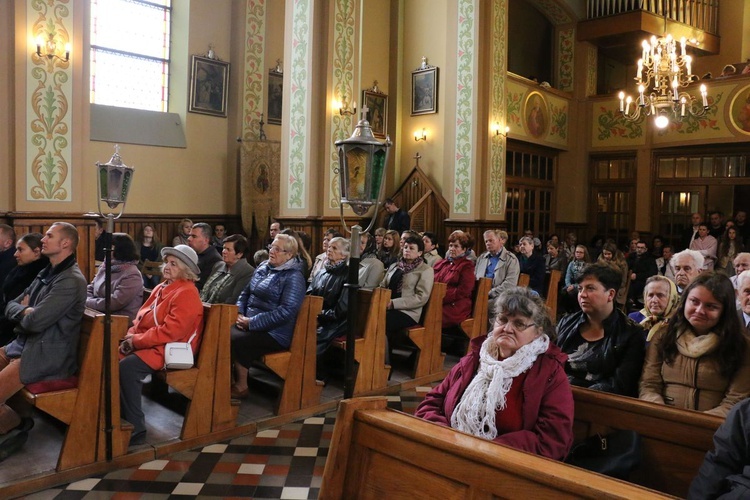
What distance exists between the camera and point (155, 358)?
3.97 m

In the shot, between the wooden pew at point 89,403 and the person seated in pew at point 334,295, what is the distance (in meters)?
1.78

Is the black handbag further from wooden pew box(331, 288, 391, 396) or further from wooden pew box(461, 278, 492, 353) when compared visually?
wooden pew box(461, 278, 492, 353)

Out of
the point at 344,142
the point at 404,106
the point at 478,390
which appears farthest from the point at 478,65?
the point at 478,390

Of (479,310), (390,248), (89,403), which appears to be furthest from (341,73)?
(89,403)

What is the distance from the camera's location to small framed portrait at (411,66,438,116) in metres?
11.6

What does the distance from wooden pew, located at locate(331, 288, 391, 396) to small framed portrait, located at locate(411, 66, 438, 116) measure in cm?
713

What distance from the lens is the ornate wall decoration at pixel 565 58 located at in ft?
45.2

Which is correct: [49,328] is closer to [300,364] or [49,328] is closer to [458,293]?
[300,364]

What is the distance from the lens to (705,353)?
2855 mm

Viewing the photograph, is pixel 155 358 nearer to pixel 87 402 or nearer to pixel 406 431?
pixel 87 402

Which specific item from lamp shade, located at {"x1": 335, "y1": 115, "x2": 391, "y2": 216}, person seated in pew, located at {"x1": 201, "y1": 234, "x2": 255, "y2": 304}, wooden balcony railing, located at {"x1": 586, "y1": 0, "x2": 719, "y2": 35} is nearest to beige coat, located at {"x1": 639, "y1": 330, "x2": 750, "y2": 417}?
lamp shade, located at {"x1": 335, "y1": 115, "x2": 391, "y2": 216}

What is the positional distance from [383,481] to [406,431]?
0.74 feet

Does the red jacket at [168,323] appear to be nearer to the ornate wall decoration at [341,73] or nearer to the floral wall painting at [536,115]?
the ornate wall decoration at [341,73]

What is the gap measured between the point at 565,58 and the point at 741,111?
3788 millimetres
